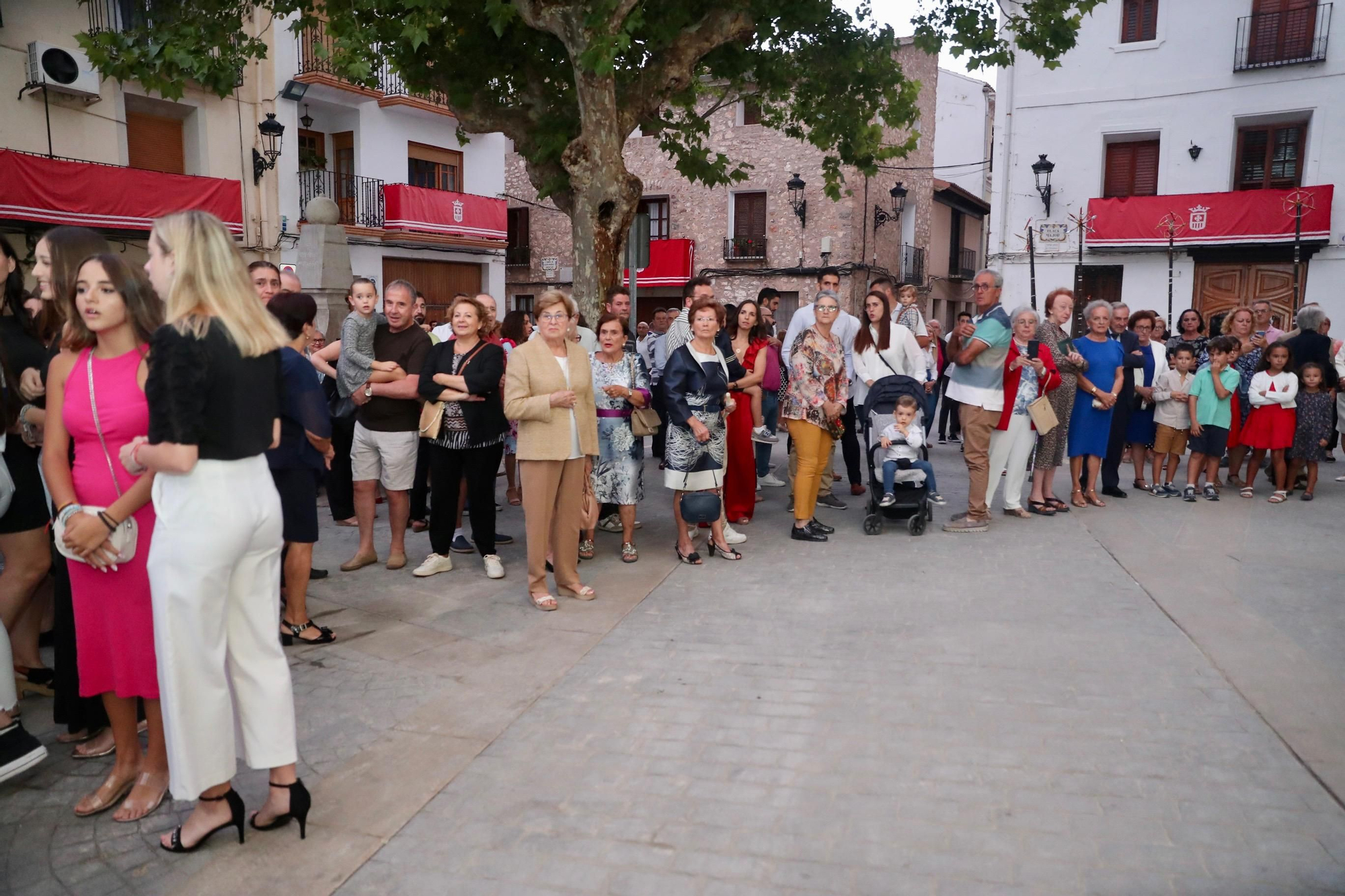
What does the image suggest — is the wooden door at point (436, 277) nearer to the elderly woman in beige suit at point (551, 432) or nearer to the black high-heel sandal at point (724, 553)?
the black high-heel sandal at point (724, 553)

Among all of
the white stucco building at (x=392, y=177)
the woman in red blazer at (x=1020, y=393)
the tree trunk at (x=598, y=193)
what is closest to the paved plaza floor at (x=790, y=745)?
the woman in red blazer at (x=1020, y=393)

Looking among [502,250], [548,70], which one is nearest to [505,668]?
[548,70]

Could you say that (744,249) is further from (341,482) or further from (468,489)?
(468,489)

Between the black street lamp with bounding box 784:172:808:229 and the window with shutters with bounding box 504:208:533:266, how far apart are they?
29.6 feet

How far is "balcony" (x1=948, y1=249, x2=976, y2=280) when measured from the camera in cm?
3481

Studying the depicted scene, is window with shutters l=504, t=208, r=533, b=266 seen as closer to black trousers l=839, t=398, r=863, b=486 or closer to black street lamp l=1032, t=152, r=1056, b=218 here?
black street lamp l=1032, t=152, r=1056, b=218

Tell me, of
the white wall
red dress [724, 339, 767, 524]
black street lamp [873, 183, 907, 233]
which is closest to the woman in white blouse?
red dress [724, 339, 767, 524]

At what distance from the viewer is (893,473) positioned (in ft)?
25.9

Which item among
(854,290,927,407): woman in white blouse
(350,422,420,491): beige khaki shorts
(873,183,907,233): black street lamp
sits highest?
(873,183,907,233): black street lamp

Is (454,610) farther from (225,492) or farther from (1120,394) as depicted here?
(1120,394)

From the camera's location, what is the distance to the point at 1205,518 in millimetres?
8531

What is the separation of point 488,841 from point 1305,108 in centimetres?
2292

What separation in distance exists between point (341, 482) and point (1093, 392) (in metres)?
6.72

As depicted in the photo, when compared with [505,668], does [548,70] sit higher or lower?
higher
